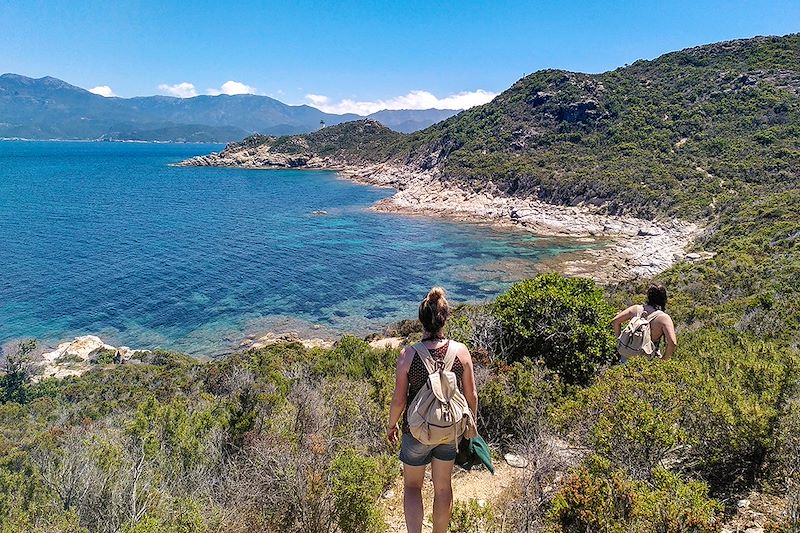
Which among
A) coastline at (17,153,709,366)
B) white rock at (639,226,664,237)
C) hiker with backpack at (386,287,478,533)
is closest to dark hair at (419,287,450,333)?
hiker with backpack at (386,287,478,533)

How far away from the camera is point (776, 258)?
22.7 m

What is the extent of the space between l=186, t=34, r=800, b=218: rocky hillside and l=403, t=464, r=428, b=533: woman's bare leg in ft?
158

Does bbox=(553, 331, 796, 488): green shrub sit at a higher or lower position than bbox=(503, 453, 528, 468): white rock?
higher

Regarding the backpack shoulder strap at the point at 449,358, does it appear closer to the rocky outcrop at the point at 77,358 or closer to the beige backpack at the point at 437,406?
the beige backpack at the point at 437,406

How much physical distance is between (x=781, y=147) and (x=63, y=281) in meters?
68.8

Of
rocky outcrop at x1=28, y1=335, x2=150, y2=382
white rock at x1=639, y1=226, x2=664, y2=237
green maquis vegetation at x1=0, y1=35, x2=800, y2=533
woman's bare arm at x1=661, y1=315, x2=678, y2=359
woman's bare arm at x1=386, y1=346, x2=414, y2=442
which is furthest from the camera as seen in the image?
white rock at x1=639, y1=226, x2=664, y2=237

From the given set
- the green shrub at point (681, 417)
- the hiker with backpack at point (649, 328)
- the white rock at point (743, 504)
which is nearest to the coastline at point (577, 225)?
the hiker with backpack at point (649, 328)

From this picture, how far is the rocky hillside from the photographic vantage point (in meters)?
48.8

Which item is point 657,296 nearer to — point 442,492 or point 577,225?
point 442,492

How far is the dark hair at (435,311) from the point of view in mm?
3619

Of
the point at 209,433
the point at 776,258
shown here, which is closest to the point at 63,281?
the point at 209,433

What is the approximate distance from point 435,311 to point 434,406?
720mm

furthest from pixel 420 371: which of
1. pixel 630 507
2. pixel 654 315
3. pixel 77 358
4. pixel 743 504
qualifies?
pixel 77 358

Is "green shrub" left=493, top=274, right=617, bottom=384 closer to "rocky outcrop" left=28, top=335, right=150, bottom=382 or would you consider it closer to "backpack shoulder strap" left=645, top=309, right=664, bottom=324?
"backpack shoulder strap" left=645, top=309, right=664, bottom=324
